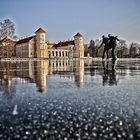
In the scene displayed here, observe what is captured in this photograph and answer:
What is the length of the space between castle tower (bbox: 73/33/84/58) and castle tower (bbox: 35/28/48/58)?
1809cm

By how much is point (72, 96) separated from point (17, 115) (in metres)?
3.54

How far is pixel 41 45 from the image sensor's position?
11462 centimetres

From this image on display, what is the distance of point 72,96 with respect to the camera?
11039 millimetres

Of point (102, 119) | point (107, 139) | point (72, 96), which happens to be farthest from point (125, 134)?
point (72, 96)

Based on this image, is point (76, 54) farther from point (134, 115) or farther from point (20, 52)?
point (134, 115)

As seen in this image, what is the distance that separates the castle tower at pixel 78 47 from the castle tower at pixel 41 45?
712 inches

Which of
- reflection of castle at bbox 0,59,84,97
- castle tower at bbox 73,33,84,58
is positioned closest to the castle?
castle tower at bbox 73,33,84,58

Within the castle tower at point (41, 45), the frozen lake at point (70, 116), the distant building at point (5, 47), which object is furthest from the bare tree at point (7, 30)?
the frozen lake at point (70, 116)

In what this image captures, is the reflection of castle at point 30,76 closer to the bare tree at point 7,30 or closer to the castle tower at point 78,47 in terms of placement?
the bare tree at point 7,30

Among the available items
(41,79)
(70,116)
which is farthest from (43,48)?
(70,116)

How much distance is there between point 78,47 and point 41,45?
72.3 feet

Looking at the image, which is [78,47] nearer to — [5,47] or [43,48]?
[43,48]

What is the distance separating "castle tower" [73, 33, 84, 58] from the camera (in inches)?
5020

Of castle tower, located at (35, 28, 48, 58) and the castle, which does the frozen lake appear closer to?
the castle
